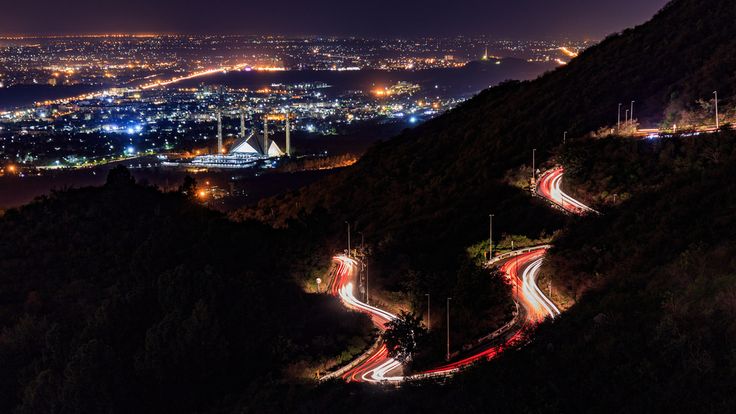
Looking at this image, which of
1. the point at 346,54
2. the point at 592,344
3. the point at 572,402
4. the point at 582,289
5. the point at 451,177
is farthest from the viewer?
the point at 346,54

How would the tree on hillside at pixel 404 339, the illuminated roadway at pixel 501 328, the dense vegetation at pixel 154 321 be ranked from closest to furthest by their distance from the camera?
1. the illuminated roadway at pixel 501 328
2. the tree on hillside at pixel 404 339
3. the dense vegetation at pixel 154 321

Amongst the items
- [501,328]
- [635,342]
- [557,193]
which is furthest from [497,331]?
[557,193]

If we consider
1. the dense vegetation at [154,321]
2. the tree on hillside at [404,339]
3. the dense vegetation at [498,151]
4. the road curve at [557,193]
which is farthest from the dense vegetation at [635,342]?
the road curve at [557,193]

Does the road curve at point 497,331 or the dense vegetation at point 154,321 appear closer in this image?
the road curve at point 497,331

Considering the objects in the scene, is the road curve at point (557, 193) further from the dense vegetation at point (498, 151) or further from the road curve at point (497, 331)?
the road curve at point (497, 331)

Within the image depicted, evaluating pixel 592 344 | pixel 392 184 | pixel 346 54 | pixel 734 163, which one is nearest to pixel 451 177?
pixel 392 184

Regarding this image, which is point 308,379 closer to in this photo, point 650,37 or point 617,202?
point 617,202

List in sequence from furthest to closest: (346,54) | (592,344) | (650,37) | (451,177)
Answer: (346,54)
(650,37)
(451,177)
(592,344)

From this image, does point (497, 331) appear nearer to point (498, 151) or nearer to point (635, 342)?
point (635, 342)

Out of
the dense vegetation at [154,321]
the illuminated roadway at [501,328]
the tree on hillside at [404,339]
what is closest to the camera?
the illuminated roadway at [501,328]
